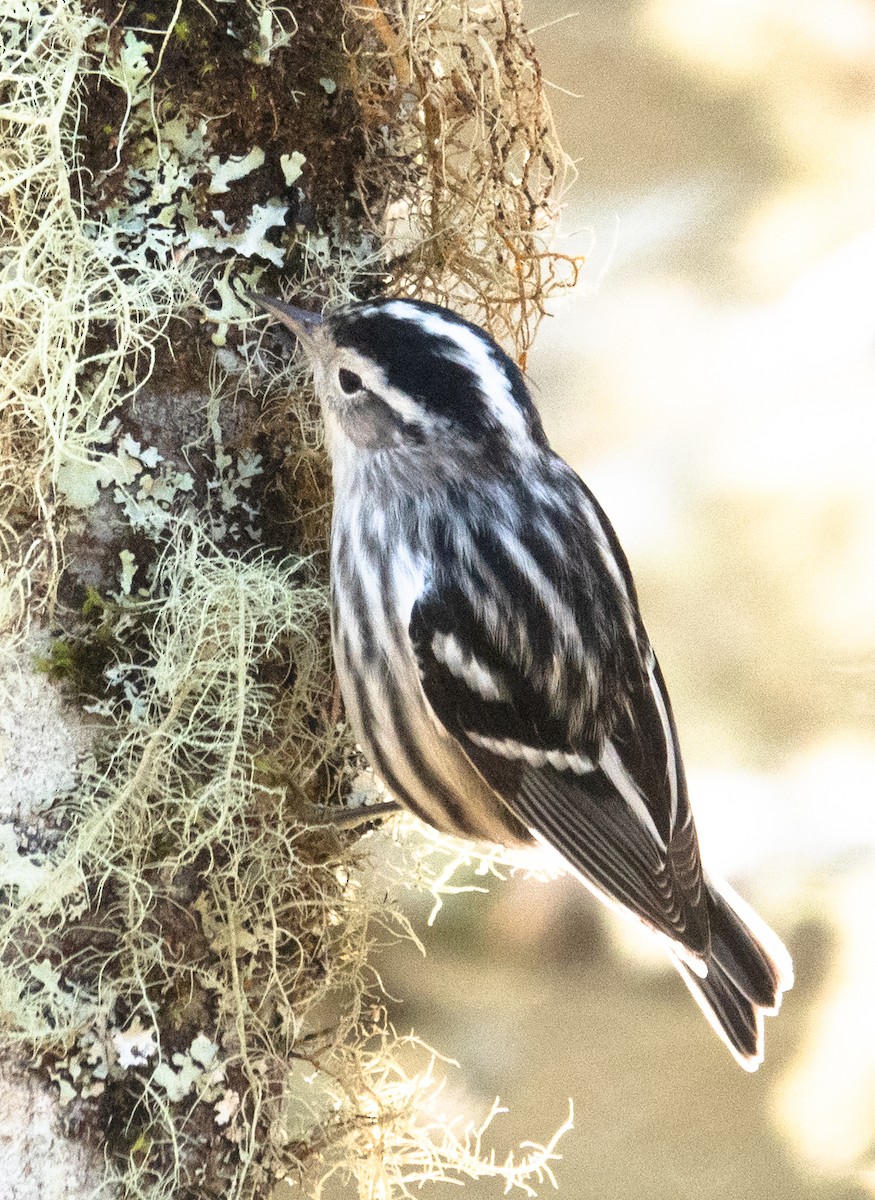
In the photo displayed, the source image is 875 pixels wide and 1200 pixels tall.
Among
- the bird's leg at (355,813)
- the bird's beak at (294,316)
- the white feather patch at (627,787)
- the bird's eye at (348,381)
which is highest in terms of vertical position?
the bird's beak at (294,316)

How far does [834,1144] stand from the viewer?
2441 mm

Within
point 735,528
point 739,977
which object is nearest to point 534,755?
point 739,977

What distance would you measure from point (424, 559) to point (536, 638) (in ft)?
0.56

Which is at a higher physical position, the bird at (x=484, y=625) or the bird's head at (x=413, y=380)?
the bird's head at (x=413, y=380)

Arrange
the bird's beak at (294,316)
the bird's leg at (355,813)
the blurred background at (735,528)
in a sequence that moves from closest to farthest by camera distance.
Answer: the bird's beak at (294,316), the bird's leg at (355,813), the blurred background at (735,528)

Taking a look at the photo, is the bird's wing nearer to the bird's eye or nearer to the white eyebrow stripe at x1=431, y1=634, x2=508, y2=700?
the white eyebrow stripe at x1=431, y1=634, x2=508, y2=700

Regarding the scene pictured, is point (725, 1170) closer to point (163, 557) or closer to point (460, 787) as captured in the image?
point (460, 787)

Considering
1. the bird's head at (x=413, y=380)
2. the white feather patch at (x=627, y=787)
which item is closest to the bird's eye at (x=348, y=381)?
the bird's head at (x=413, y=380)

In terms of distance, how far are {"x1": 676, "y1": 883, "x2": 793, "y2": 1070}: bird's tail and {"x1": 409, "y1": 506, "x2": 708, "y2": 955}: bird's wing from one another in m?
0.10

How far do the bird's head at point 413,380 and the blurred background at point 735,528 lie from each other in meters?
0.94

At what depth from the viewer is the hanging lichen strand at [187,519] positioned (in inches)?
50.9

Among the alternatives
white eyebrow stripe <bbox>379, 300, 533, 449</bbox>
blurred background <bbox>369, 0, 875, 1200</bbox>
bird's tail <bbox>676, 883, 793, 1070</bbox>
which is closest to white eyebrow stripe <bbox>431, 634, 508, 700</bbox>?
white eyebrow stripe <bbox>379, 300, 533, 449</bbox>

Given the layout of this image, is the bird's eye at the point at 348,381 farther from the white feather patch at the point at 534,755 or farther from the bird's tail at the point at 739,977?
the bird's tail at the point at 739,977

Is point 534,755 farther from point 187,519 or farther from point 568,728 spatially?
point 187,519
